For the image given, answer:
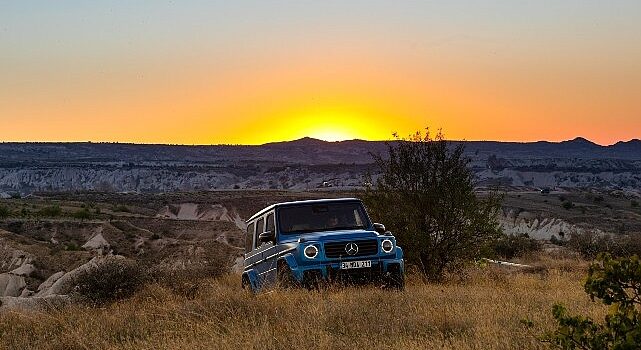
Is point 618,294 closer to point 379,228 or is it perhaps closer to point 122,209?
point 379,228

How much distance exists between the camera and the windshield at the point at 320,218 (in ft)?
43.5

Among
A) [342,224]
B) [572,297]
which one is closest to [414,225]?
[342,224]

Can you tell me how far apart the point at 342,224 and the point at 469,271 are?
7.86m

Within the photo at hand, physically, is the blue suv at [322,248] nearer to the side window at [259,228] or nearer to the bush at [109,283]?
the side window at [259,228]

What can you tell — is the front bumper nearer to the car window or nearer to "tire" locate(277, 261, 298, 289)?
"tire" locate(277, 261, 298, 289)

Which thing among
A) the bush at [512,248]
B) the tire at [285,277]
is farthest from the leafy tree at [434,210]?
the bush at [512,248]

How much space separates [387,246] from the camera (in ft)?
41.1

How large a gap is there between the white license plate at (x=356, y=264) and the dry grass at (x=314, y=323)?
1.42 ft

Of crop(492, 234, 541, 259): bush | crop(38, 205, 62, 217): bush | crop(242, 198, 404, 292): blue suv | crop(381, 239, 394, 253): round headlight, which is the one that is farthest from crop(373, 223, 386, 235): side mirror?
crop(38, 205, 62, 217): bush

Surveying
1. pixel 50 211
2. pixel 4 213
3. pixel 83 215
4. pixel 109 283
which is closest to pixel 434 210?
pixel 109 283

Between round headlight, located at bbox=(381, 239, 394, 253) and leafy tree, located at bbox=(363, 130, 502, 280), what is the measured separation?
5854 mm

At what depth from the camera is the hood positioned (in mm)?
12258

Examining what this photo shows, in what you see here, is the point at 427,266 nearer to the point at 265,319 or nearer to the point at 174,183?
the point at 265,319

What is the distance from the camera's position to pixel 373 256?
1240 centimetres
